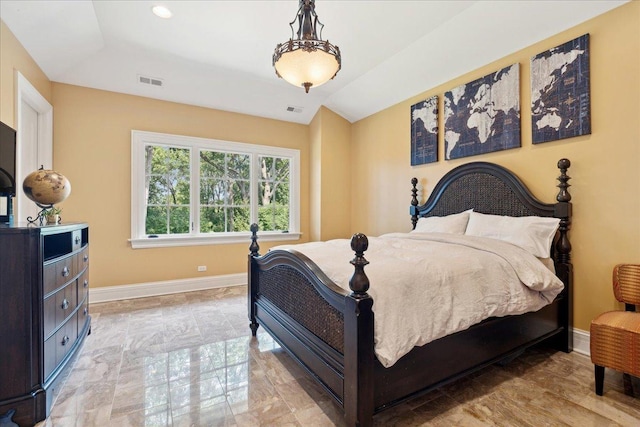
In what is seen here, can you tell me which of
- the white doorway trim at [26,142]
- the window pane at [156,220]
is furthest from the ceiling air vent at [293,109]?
the white doorway trim at [26,142]

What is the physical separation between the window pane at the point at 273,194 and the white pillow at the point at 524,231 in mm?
3123

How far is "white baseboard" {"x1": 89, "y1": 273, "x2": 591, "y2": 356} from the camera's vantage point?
3820 mm

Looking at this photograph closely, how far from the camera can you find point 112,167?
3.90 m

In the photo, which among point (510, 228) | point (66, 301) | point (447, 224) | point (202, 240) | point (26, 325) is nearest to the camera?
point (26, 325)

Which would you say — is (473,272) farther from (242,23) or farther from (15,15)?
(15,15)

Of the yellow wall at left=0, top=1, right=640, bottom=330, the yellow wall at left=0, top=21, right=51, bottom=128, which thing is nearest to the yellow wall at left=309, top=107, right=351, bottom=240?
the yellow wall at left=0, top=1, right=640, bottom=330

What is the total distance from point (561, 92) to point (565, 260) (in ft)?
4.70

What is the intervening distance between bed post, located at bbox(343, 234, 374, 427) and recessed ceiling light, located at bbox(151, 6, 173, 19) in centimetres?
293

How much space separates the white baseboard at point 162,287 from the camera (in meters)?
3.82

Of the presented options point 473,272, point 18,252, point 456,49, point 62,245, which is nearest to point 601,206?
point 473,272

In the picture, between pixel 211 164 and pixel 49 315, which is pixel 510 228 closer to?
pixel 49 315

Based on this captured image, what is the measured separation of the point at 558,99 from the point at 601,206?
3.18ft

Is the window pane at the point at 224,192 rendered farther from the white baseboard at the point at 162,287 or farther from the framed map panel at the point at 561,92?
the framed map panel at the point at 561,92

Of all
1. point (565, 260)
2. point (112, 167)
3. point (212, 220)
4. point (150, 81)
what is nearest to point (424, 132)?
point (565, 260)
